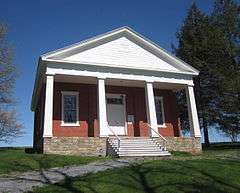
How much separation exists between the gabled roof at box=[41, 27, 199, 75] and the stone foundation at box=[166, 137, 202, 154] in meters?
4.53

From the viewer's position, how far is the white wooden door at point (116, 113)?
23.3 meters

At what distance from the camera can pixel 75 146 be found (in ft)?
62.5

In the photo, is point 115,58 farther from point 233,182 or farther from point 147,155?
point 233,182

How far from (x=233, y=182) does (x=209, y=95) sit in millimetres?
21240

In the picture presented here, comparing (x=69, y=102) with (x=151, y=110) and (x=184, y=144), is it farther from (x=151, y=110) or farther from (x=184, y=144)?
(x=184, y=144)

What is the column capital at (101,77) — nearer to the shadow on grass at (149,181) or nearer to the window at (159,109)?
the window at (159,109)

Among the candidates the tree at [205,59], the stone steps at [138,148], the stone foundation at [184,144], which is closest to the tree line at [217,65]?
the tree at [205,59]

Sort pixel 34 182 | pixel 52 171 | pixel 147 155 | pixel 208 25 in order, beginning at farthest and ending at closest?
1. pixel 208 25
2. pixel 147 155
3. pixel 52 171
4. pixel 34 182

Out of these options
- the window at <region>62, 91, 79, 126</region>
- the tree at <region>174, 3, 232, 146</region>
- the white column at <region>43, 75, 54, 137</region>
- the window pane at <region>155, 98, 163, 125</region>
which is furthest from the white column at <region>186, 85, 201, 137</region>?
the white column at <region>43, 75, 54, 137</region>

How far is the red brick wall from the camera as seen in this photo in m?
22.1

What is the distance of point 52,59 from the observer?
20000 mm

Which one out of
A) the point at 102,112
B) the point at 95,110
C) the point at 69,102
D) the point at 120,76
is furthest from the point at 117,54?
the point at 69,102

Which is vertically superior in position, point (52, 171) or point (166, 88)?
point (166, 88)

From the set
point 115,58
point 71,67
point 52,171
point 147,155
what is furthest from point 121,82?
point 52,171
